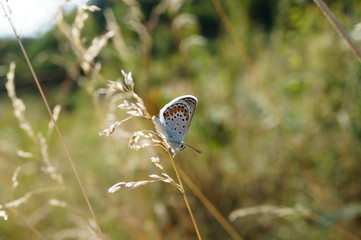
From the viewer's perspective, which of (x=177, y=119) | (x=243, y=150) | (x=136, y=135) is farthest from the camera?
(x=243, y=150)

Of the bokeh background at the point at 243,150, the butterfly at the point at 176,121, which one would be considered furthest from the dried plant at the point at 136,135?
the bokeh background at the point at 243,150

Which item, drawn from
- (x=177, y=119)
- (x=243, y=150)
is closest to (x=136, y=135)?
(x=177, y=119)

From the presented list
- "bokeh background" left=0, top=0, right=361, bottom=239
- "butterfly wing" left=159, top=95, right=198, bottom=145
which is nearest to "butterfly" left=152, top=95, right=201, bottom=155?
"butterfly wing" left=159, top=95, right=198, bottom=145

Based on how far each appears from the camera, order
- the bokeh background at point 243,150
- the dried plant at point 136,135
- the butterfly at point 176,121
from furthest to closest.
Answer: the bokeh background at point 243,150
the butterfly at point 176,121
the dried plant at point 136,135

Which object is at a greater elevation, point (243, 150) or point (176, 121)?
point (176, 121)

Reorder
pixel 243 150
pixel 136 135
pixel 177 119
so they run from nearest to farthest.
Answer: pixel 136 135
pixel 177 119
pixel 243 150

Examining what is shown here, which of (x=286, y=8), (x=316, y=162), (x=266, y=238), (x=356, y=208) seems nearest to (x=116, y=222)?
(x=266, y=238)

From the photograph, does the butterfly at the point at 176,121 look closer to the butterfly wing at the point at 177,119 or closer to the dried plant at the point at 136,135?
the butterfly wing at the point at 177,119

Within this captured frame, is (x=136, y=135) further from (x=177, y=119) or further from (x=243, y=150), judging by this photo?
(x=243, y=150)
